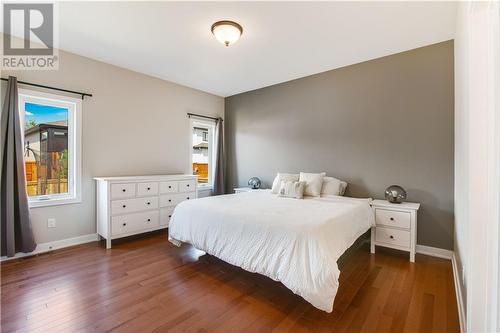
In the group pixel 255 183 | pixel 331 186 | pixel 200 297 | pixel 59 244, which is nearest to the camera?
pixel 200 297

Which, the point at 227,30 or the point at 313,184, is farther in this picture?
the point at 313,184

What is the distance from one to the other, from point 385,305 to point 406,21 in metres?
2.68

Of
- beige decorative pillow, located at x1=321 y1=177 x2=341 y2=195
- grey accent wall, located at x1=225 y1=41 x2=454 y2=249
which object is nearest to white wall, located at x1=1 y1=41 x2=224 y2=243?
grey accent wall, located at x1=225 y1=41 x2=454 y2=249

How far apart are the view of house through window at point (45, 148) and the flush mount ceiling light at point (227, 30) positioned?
2384mm

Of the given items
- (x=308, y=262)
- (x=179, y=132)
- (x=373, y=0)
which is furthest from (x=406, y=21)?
(x=179, y=132)

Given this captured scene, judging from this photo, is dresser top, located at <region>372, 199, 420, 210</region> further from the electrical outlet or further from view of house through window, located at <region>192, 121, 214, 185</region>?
the electrical outlet

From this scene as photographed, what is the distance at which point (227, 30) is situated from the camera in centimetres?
239

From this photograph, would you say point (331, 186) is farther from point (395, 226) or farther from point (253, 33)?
point (253, 33)

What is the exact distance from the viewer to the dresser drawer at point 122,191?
3.11m

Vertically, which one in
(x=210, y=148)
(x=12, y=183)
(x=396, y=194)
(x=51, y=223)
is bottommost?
(x=51, y=223)

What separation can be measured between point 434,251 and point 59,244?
15.6 ft

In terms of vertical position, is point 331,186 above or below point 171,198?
above
